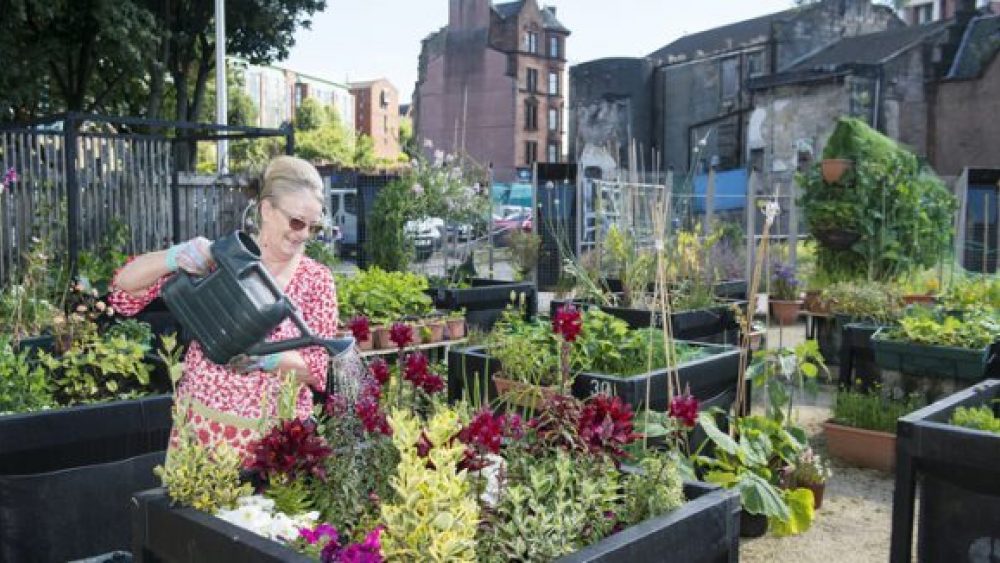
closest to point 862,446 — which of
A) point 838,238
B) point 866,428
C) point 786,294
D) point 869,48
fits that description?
point 866,428

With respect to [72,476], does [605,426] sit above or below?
above

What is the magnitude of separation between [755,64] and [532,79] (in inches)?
711

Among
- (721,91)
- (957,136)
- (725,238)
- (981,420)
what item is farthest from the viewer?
(721,91)

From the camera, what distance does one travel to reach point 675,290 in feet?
23.3

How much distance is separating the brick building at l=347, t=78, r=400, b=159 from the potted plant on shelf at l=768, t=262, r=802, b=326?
67761mm

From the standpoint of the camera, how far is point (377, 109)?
7788 centimetres

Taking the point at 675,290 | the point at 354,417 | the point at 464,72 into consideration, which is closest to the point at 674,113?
the point at 464,72

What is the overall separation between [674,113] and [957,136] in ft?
36.6

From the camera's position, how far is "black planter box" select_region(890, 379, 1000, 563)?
9.51 feet

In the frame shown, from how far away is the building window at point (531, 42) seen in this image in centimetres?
4559

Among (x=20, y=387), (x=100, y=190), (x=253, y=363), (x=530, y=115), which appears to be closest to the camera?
(x=253, y=363)

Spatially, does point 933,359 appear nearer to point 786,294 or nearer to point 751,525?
point 751,525

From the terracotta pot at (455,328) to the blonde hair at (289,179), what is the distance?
4304 mm

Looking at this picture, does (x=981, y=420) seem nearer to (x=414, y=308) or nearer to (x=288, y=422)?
(x=288, y=422)
